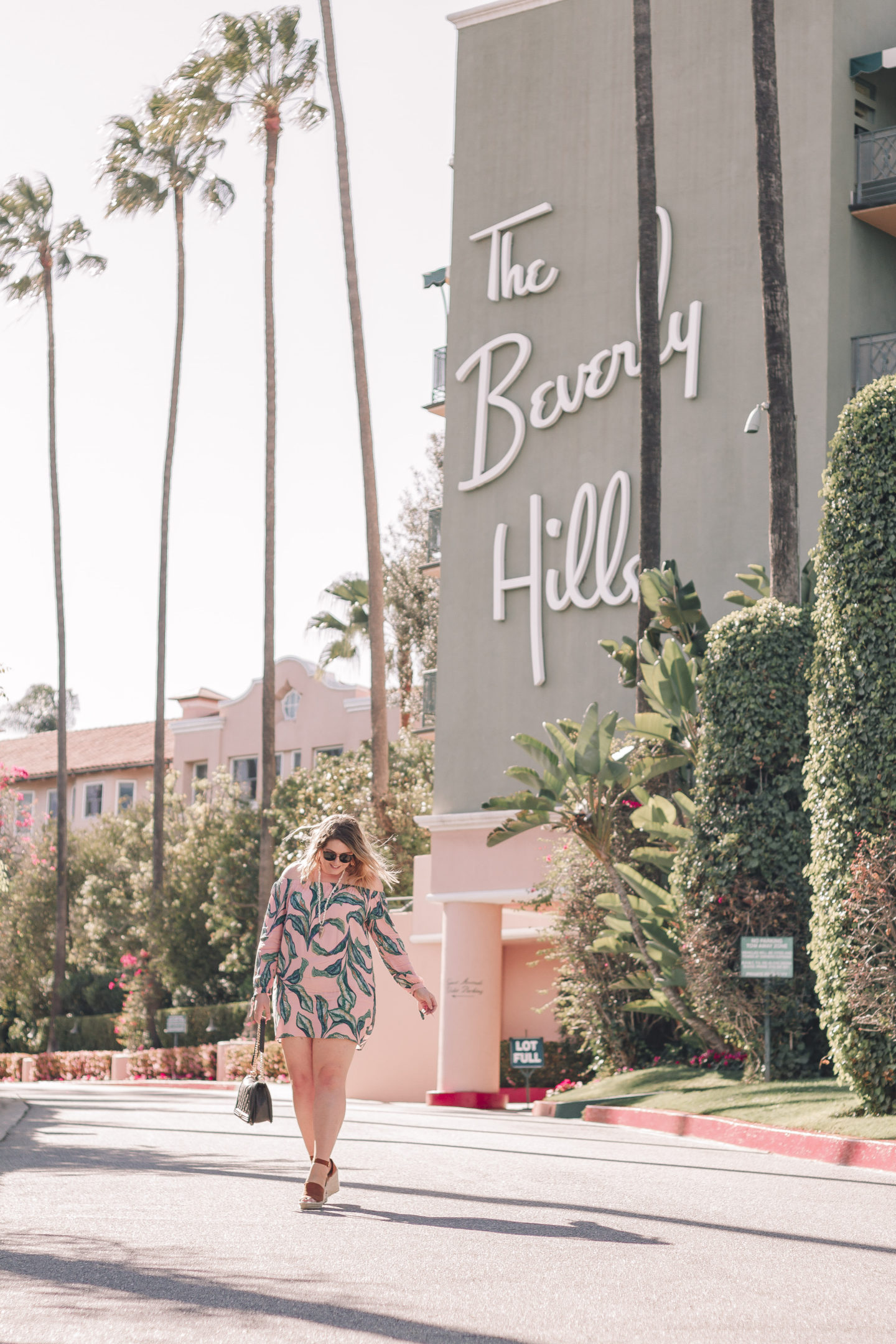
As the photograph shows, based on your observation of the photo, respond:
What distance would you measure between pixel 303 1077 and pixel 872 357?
1921cm

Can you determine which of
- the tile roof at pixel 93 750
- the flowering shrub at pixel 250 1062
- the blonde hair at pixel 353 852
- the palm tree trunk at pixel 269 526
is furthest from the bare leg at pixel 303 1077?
the tile roof at pixel 93 750

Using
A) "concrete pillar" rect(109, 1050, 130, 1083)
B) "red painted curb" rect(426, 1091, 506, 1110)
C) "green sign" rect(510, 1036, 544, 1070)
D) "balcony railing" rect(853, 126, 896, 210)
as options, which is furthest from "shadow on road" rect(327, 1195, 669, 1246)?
"concrete pillar" rect(109, 1050, 130, 1083)

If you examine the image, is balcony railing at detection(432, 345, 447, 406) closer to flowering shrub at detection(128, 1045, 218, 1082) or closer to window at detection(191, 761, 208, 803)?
flowering shrub at detection(128, 1045, 218, 1082)

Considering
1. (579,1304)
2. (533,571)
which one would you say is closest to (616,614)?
(533,571)

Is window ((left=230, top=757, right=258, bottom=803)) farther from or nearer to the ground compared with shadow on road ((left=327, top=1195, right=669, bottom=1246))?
farther from the ground

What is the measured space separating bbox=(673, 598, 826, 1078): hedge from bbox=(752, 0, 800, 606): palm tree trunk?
A: 42.0 inches

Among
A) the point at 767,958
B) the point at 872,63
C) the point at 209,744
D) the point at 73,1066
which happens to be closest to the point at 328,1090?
the point at 767,958

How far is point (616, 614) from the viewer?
26906mm

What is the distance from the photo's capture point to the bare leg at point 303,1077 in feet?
25.7

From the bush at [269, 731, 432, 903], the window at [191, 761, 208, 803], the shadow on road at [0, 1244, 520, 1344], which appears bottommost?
the shadow on road at [0, 1244, 520, 1344]

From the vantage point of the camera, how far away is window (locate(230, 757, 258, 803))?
52.2 metres

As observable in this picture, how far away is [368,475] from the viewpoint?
34812 mm

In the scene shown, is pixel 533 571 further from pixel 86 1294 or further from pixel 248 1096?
pixel 86 1294

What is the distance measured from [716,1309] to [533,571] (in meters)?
22.8
